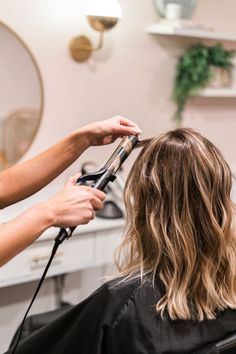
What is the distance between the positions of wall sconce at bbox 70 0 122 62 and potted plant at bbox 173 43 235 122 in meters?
0.54

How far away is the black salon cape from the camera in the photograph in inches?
46.4

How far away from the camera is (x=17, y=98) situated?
234 centimetres

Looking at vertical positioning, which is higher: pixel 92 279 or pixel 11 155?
pixel 11 155

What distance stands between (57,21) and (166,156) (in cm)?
138

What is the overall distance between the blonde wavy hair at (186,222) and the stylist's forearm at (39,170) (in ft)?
1.12

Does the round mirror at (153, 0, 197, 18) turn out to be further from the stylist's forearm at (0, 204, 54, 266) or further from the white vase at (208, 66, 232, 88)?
the stylist's forearm at (0, 204, 54, 266)

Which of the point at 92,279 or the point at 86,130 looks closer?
the point at 86,130

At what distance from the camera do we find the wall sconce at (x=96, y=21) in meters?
2.25

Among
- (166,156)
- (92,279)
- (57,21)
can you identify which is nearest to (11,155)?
(57,21)

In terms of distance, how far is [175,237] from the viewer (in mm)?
1229

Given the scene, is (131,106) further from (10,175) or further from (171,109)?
(10,175)

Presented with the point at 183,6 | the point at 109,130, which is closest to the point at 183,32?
the point at 183,6

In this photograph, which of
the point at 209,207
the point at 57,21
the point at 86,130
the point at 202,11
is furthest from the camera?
the point at 202,11

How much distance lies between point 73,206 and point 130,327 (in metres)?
0.34
